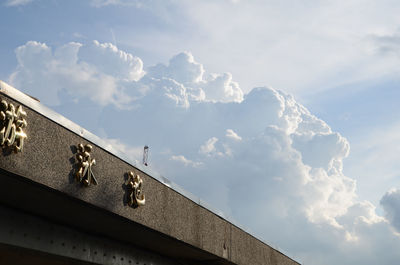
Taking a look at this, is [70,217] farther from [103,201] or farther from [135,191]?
[135,191]

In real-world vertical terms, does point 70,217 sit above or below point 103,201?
below

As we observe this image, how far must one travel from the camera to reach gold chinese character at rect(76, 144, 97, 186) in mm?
7855

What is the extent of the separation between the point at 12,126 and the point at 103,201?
8.11ft

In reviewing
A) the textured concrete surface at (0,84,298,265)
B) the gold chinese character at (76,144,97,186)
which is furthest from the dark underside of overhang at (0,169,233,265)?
the gold chinese character at (76,144,97,186)

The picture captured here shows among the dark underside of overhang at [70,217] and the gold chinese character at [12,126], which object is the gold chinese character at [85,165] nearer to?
the dark underside of overhang at [70,217]

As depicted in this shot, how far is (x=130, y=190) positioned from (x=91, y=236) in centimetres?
141

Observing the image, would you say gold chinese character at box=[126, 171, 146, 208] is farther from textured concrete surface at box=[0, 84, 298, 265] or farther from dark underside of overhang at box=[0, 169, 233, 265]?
dark underside of overhang at box=[0, 169, 233, 265]

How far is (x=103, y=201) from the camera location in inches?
331

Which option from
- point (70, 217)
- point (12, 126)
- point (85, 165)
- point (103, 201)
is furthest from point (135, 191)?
point (12, 126)

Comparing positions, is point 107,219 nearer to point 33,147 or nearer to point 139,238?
point 139,238

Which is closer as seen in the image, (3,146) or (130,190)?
(3,146)

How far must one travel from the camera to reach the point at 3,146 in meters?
6.46

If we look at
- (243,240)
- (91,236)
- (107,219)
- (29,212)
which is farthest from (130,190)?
(243,240)

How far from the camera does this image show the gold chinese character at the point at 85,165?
7855 mm
